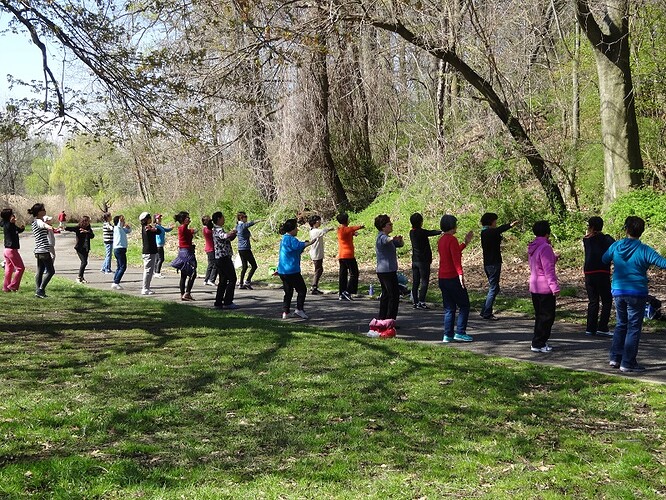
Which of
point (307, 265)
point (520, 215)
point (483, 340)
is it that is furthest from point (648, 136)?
point (483, 340)

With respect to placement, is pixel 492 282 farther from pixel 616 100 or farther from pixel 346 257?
pixel 616 100

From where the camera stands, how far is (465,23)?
19438 millimetres

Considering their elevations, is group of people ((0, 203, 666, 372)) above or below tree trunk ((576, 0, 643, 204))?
below

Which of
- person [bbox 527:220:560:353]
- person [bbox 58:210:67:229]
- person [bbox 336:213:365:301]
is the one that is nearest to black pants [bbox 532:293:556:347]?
person [bbox 527:220:560:353]

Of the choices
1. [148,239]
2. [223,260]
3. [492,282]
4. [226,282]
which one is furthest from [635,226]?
[148,239]

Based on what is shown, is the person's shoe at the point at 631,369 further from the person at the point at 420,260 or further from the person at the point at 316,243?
the person at the point at 316,243

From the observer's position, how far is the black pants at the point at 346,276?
15656 millimetres

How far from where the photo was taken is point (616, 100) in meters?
18.6

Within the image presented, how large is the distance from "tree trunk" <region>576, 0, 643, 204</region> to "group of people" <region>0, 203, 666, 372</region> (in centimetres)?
668

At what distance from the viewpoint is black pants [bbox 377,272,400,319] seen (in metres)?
11.5

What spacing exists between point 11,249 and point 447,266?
9.80 metres

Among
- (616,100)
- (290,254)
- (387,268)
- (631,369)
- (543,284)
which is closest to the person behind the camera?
(631,369)

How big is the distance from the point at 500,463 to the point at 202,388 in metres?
Answer: 3.46

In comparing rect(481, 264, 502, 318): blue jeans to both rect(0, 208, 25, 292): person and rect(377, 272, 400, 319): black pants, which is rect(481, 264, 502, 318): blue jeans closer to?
rect(377, 272, 400, 319): black pants
